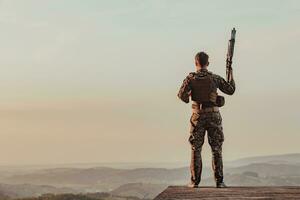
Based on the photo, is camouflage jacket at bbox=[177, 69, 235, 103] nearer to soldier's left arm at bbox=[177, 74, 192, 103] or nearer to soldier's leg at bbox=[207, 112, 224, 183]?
soldier's left arm at bbox=[177, 74, 192, 103]

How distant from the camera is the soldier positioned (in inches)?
552

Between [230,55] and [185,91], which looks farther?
[230,55]

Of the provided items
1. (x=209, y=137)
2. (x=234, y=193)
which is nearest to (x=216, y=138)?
(x=209, y=137)

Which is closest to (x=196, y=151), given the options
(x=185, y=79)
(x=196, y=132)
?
(x=196, y=132)

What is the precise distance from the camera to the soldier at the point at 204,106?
46.0 feet

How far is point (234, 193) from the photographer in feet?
36.5

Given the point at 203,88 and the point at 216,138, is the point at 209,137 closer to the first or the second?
the point at 216,138

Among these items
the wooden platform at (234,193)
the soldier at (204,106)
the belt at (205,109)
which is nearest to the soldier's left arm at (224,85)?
the soldier at (204,106)

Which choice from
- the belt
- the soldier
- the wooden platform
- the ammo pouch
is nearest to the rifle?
the soldier

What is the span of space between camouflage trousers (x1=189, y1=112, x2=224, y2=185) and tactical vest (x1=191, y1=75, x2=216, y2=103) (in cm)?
35

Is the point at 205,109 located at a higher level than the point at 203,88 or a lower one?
lower

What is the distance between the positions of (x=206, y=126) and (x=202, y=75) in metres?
1.17

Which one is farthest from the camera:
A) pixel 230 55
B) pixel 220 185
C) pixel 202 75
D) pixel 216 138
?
pixel 230 55

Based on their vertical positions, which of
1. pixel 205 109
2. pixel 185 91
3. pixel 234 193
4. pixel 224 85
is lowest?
pixel 234 193
